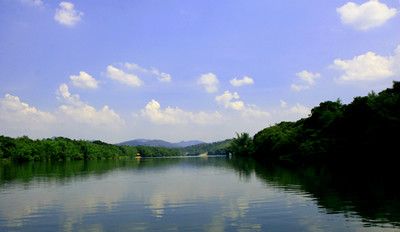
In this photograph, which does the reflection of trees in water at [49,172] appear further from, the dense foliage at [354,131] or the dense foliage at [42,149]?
the dense foliage at [42,149]

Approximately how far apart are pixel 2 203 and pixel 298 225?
21.1 meters

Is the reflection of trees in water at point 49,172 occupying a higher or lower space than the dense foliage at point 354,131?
lower

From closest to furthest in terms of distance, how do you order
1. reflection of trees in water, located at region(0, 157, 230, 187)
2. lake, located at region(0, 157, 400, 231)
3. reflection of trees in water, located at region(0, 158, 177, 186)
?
lake, located at region(0, 157, 400, 231), reflection of trees in water, located at region(0, 158, 177, 186), reflection of trees in water, located at region(0, 157, 230, 187)

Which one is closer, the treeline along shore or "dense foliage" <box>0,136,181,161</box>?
the treeline along shore

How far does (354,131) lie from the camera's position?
2532 inches

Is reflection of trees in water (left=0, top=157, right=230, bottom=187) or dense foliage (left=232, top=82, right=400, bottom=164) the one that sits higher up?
dense foliage (left=232, top=82, right=400, bottom=164)

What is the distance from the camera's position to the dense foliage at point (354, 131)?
176 ft

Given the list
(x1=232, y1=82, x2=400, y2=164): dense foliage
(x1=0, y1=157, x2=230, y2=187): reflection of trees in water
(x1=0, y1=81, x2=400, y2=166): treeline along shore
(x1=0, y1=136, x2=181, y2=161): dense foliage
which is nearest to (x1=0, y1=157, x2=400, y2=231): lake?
(x1=0, y1=157, x2=230, y2=187): reflection of trees in water

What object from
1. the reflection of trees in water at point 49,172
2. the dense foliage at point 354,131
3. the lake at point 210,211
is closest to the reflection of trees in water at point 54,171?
the reflection of trees in water at point 49,172

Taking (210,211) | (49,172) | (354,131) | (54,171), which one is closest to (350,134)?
(354,131)

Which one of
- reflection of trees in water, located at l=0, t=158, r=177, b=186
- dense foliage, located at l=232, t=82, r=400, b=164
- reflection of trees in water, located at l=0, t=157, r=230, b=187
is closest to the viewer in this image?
reflection of trees in water, located at l=0, t=158, r=177, b=186

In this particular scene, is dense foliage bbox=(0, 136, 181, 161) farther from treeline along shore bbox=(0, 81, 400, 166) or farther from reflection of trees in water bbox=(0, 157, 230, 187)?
reflection of trees in water bbox=(0, 157, 230, 187)

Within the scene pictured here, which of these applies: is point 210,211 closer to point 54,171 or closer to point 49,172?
point 49,172

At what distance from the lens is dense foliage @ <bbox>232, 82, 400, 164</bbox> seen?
53.6 m
